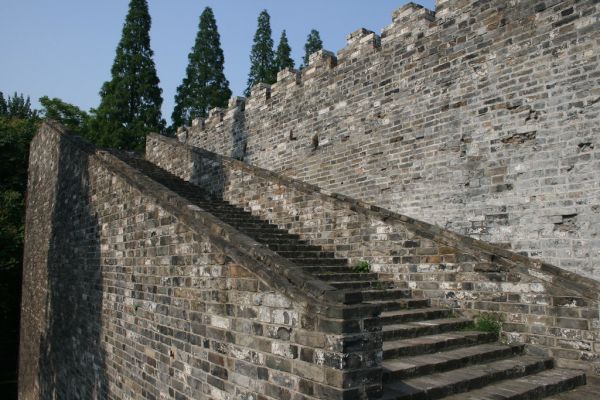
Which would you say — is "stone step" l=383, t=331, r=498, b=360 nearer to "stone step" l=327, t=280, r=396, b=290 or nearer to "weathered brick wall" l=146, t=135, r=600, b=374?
Result: "weathered brick wall" l=146, t=135, r=600, b=374

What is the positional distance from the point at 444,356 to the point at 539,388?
36.9 inches

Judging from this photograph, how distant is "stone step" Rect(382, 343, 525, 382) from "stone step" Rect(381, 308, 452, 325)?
2.33ft

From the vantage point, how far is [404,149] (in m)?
9.24

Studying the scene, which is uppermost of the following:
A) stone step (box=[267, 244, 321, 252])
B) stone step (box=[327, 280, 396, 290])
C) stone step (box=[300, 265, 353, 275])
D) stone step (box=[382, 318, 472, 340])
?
stone step (box=[267, 244, 321, 252])

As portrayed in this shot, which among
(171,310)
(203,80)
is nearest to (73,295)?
(171,310)

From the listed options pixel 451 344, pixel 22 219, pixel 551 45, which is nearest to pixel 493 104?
pixel 551 45

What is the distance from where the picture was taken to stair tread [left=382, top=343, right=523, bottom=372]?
4414 millimetres

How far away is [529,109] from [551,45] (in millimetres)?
1030

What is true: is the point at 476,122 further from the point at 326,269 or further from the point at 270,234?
the point at 270,234

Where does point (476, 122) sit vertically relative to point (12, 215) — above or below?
above

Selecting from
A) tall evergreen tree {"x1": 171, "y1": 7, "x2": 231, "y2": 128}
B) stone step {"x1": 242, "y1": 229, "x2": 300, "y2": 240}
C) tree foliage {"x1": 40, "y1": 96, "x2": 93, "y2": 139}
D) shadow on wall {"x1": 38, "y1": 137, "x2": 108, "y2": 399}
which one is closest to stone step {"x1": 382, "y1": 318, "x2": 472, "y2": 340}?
stone step {"x1": 242, "y1": 229, "x2": 300, "y2": 240}

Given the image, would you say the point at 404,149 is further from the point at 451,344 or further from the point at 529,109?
the point at 451,344

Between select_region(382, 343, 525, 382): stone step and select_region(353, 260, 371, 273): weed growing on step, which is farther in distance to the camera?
select_region(353, 260, 371, 273): weed growing on step

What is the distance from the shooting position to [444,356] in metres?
4.90
